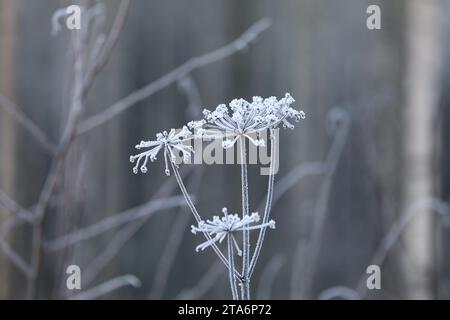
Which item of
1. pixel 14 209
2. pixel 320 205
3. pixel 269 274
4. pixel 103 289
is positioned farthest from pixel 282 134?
pixel 14 209

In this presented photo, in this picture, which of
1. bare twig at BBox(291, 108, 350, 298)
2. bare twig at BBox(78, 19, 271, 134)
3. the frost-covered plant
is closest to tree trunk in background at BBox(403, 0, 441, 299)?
bare twig at BBox(291, 108, 350, 298)

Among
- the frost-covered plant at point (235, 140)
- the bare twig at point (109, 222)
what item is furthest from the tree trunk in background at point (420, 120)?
the frost-covered plant at point (235, 140)

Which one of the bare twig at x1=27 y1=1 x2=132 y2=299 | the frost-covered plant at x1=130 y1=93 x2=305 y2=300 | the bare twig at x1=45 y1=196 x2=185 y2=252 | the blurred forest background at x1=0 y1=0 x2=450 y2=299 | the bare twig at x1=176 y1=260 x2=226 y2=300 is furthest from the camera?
the blurred forest background at x1=0 y1=0 x2=450 y2=299

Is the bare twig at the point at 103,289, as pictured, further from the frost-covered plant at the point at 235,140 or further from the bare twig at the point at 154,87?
the frost-covered plant at the point at 235,140

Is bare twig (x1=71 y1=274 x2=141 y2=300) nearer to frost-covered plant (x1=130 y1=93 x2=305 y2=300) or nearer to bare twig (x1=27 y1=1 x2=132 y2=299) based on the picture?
bare twig (x1=27 y1=1 x2=132 y2=299)
